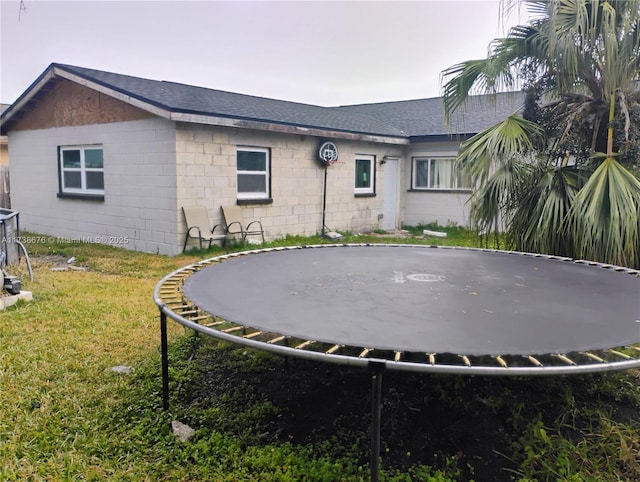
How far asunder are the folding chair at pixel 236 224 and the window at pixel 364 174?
Result: 322 centimetres

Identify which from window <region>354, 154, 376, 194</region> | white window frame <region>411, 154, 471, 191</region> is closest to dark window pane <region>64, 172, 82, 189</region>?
window <region>354, 154, 376, 194</region>

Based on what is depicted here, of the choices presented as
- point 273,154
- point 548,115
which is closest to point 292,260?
point 548,115

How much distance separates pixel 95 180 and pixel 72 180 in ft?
2.57

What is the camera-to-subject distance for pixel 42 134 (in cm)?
938

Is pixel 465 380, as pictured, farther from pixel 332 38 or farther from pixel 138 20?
pixel 332 38

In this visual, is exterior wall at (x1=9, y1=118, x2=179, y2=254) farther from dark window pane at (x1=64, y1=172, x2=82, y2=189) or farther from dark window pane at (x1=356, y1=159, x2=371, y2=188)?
dark window pane at (x1=356, y1=159, x2=371, y2=188)

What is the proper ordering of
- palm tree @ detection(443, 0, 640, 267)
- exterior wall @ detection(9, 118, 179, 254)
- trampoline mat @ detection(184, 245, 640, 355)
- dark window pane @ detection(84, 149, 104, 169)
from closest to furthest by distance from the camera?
trampoline mat @ detection(184, 245, 640, 355)
palm tree @ detection(443, 0, 640, 267)
exterior wall @ detection(9, 118, 179, 254)
dark window pane @ detection(84, 149, 104, 169)

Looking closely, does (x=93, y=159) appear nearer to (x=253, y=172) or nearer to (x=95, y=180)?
(x=95, y=180)

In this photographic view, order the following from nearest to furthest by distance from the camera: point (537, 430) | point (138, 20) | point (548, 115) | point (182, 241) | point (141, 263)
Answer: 1. point (537, 430)
2. point (548, 115)
3. point (141, 263)
4. point (182, 241)
5. point (138, 20)

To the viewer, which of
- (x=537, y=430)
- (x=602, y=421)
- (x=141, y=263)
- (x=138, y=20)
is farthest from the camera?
(x=138, y=20)

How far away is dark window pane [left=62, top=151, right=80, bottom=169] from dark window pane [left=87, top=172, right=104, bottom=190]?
0.42 meters

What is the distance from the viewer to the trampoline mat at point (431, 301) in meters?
1.85

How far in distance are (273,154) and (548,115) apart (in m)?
4.84

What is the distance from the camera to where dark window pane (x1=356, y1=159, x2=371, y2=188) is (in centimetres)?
1052
